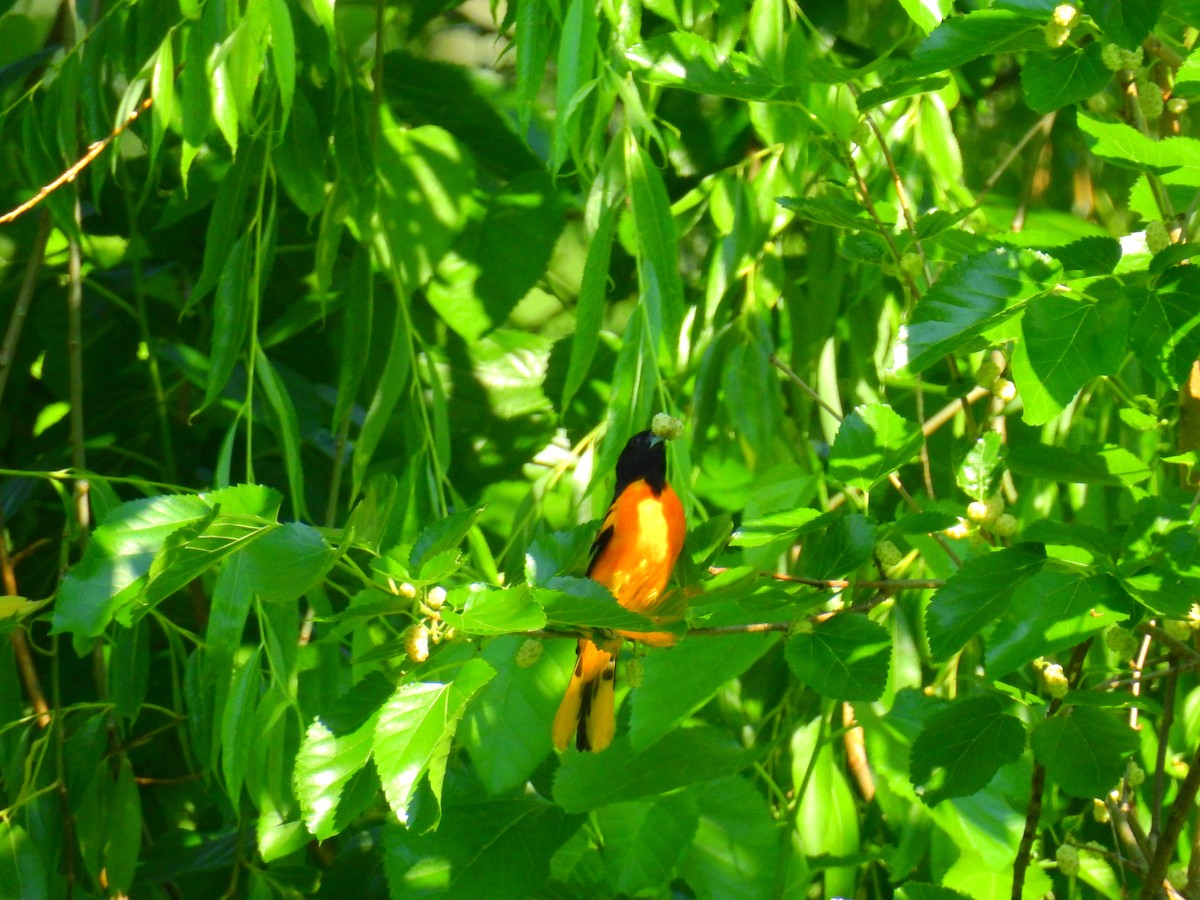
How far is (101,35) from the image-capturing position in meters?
1.92

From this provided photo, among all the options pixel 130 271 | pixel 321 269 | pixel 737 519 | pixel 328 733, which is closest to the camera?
pixel 328 733

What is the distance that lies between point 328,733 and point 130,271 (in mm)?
1859

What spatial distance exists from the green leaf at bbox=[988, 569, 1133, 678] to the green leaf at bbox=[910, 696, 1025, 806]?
16cm

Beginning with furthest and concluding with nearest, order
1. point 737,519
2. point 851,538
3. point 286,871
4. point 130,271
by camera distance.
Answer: point 130,271 < point 737,519 < point 286,871 < point 851,538

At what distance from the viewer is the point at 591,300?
1.54 metres

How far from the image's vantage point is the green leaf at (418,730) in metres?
0.81

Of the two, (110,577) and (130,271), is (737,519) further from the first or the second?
(110,577)

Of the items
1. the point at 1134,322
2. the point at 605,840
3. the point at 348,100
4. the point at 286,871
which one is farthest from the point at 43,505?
the point at 1134,322

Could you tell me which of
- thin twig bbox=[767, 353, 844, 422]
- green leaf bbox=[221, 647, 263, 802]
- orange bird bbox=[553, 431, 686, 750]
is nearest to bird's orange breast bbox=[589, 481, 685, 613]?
orange bird bbox=[553, 431, 686, 750]

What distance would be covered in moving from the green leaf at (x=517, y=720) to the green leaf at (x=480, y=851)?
64 mm

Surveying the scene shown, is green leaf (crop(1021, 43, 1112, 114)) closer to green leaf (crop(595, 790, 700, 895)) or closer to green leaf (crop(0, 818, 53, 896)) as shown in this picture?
green leaf (crop(595, 790, 700, 895))

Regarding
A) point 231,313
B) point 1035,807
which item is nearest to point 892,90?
point 1035,807

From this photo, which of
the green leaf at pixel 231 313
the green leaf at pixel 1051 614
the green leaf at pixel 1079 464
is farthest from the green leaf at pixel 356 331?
the green leaf at pixel 1051 614

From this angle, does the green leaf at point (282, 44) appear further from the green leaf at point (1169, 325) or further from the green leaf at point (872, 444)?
the green leaf at point (1169, 325)
